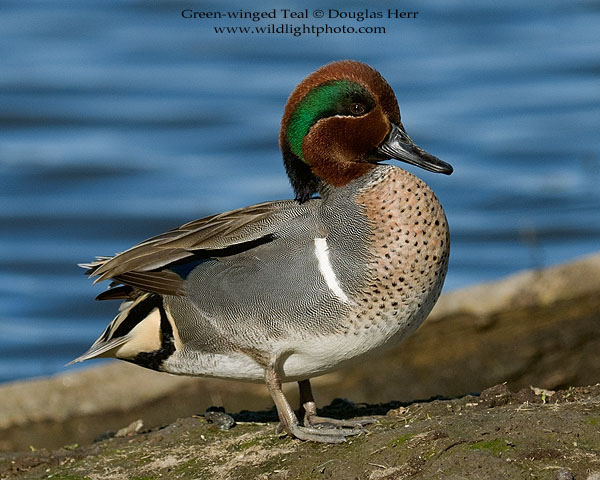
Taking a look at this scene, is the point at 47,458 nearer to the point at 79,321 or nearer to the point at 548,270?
the point at 548,270

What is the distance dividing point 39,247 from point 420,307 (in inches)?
261

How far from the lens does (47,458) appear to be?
4.76m

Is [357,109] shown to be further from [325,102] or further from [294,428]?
[294,428]

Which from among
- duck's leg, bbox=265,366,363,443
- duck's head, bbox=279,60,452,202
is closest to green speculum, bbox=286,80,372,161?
duck's head, bbox=279,60,452,202

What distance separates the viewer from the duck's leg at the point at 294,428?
13.9ft

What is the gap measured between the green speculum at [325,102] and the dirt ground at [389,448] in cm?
117

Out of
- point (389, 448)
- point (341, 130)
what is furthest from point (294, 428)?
point (341, 130)

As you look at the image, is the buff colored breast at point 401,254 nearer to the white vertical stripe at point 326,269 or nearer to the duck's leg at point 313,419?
the white vertical stripe at point 326,269

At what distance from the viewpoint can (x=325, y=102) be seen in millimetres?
4539

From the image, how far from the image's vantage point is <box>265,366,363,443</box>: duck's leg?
423 centimetres

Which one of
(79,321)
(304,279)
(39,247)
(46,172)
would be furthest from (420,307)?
(46,172)

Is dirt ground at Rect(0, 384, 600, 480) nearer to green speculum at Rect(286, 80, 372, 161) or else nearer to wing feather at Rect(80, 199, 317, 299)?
wing feather at Rect(80, 199, 317, 299)

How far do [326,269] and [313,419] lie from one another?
2.06 ft

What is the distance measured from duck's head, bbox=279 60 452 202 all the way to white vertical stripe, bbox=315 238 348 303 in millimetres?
333
